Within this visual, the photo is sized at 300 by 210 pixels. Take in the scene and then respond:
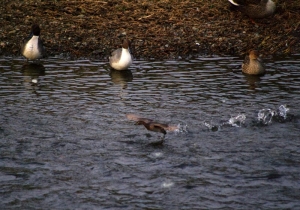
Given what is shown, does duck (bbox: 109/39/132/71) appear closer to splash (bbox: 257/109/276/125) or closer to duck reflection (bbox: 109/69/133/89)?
duck reflection (bbox: 109/69/133/89)

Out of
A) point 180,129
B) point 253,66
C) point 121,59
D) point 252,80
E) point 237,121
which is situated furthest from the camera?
point 121,59

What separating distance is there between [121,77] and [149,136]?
456 centimetres

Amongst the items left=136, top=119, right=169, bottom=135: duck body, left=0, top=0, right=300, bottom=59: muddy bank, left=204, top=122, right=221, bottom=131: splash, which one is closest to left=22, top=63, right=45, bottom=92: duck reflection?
left=0, top=0, right=300, bottom=59: muddy bank

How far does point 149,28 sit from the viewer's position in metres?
18.9

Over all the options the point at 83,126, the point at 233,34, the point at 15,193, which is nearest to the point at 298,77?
the point at 233,34

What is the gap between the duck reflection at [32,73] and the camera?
14705 mm

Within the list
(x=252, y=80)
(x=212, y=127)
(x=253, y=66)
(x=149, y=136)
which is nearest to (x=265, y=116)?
(x=212, y=127)

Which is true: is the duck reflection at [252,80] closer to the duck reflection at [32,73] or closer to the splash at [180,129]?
the splash at [180,129]

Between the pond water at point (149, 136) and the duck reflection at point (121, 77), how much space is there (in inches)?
0.9

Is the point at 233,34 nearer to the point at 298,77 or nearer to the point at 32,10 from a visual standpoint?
the point at 298,77

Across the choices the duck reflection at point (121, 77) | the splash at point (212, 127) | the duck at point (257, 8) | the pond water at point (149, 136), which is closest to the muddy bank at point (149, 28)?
the duck at point (257, 8)

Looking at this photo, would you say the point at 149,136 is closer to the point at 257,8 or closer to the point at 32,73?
the point at 32,73

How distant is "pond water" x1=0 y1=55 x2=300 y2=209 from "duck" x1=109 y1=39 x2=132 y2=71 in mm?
199

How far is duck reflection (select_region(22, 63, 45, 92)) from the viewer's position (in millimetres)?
14705
